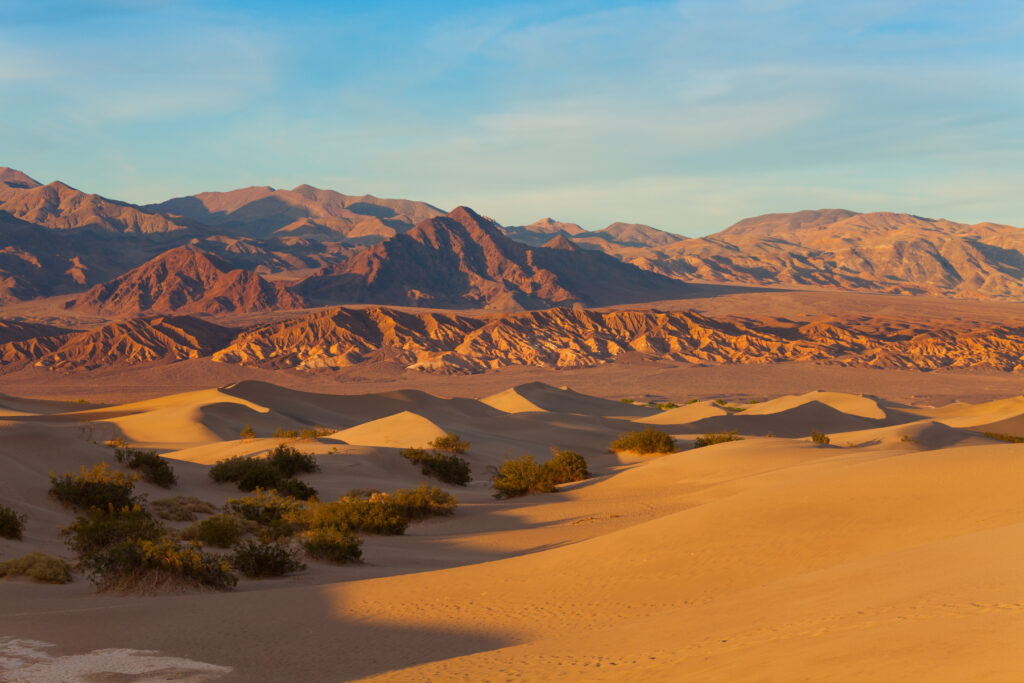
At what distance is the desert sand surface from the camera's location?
21.0ft

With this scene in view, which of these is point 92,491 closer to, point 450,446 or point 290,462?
point 290,462

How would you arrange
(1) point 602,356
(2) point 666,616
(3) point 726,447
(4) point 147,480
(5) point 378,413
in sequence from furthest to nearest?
(1) point 602,356
(5) point 378,413
(3) point 726,447
(4) point 147,480
(2) point 666,616

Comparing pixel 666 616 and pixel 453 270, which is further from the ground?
pixel 453 270

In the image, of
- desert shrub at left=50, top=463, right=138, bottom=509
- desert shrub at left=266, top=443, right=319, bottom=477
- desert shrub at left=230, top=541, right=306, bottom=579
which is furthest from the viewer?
desert shrub at left=266, top=443, right=319, bottom=477

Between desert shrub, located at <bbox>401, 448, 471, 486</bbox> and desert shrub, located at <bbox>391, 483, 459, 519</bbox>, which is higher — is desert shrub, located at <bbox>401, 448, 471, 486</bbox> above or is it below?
below

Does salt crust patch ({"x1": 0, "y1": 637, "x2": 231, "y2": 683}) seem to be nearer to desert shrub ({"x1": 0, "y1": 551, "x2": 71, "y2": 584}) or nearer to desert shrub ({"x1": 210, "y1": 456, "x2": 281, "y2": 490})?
desert shrub ({"x1": 0, "y1": 551, "x2": 71, "y2": 584})

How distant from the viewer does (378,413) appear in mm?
52844

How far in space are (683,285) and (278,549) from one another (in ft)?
559

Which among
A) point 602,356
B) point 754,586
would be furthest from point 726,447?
point 602,356

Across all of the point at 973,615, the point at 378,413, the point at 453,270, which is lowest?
the point at 378,413

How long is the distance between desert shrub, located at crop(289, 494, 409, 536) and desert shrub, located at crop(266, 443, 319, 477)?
593 centimetres

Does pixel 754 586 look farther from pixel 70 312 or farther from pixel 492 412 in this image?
pixel 70 312

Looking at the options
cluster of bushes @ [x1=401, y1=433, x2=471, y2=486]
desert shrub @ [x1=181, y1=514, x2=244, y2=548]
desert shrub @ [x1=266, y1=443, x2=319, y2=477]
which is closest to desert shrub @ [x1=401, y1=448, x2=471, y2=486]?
cluster of bushes @ [x1=401, y1=433, x2=471, y2=486]

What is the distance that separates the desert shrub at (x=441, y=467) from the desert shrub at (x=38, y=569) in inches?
565
